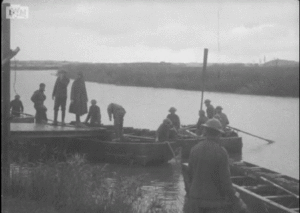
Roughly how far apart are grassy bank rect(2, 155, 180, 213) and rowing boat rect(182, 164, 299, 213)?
1.45 meters

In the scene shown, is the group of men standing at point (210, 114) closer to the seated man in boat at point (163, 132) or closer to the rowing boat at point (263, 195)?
the seated man in boat at point (163, 132)

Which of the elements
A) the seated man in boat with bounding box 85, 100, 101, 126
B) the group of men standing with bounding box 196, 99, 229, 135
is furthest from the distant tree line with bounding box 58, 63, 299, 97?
the seated man in boat with bounding box 85, 100, 101, 126

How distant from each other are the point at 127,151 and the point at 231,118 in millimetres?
20289

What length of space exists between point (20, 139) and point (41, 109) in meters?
6.77

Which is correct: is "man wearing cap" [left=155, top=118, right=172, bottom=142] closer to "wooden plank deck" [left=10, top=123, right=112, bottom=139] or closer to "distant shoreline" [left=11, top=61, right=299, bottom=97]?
"wooden plank deck" [left=10, top=123, right=112, bottom=139]

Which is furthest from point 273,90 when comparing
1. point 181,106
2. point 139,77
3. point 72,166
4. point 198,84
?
point 72,166

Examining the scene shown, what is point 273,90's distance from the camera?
42.0 meters

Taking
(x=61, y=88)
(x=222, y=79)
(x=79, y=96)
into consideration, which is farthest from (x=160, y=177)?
(x=222, y=79)

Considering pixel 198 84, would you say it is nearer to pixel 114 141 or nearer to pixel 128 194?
pixel 114 141

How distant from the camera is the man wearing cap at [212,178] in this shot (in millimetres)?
6023

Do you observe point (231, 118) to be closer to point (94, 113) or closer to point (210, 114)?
point (210, 114)

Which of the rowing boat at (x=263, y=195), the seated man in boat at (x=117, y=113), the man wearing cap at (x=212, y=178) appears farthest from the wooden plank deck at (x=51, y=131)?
the man wearing cap at (x=212, y=178)

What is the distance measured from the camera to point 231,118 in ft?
118

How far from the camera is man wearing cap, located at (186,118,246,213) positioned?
19.8 feet
